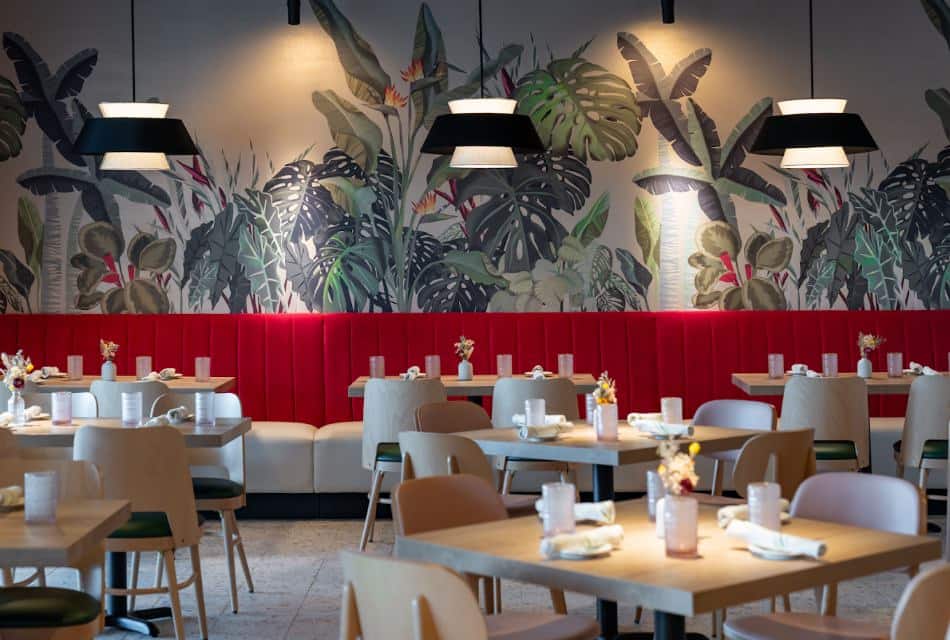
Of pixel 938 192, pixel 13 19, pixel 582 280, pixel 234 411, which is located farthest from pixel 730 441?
pixel 13 19

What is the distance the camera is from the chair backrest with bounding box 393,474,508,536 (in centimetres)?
373

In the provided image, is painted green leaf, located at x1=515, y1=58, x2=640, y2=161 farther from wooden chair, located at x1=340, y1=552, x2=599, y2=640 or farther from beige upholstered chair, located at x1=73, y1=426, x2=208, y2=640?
wooden chair, located at x1=340, y1=552, x2=599, y2=640

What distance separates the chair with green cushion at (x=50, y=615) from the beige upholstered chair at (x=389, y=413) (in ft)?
10.2

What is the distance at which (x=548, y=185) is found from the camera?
8.84m

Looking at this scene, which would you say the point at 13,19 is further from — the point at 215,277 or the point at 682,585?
the point at 682,585

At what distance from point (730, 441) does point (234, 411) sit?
2401 mm

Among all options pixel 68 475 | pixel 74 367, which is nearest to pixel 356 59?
pixel 74 367

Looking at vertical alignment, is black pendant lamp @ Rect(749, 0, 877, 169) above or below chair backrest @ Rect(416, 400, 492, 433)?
above

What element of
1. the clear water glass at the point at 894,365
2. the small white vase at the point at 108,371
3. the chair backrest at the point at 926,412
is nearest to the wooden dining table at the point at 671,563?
Answer: the chair backrest at the point at 926,412

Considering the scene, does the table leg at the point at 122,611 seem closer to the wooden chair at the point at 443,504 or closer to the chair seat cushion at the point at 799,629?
the wooden chair at the point at 443,504

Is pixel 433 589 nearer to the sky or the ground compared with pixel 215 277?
nearer to the ground

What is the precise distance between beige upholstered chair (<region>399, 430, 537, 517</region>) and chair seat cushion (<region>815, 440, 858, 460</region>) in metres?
2.54

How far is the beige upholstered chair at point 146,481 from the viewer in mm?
5145

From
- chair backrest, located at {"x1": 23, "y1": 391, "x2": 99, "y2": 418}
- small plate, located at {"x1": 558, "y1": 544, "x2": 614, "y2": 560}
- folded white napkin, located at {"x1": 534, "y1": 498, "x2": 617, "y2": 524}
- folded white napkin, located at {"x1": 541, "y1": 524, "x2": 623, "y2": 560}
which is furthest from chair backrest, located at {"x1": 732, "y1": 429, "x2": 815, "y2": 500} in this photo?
chair backrest, located at {"x1": 23, "y1": 391, "x2": 99, "y2": 418}
